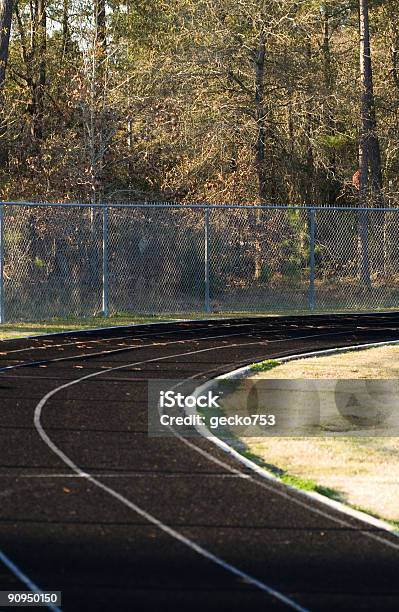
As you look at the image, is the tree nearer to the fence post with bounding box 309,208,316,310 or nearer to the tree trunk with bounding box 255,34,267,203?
the tree trunk with bounding box 255,34,267,203

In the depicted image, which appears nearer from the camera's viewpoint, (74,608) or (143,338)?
(74,608)

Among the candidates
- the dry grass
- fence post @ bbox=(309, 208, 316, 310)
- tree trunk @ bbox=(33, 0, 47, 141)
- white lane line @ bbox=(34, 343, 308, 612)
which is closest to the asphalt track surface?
white lane line @ bbox=(34, 343, 308, 612)

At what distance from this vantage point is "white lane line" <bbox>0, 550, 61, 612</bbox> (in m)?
6.57

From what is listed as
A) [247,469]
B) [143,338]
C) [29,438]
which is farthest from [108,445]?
[143,338]

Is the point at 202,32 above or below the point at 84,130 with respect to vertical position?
above

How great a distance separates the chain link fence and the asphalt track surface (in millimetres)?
12733

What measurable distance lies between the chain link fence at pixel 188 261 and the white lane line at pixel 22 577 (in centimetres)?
1815

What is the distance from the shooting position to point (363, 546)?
26.0 feet

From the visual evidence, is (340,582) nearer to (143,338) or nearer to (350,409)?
(350,409)

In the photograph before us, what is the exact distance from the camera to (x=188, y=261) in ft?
96.5

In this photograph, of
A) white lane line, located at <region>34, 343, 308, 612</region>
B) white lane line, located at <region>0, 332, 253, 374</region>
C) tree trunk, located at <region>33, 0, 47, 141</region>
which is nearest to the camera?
white lane line, located at <region>34, 343, 308, 612</region>

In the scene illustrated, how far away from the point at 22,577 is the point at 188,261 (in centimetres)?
2251

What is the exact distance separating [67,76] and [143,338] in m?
19.4

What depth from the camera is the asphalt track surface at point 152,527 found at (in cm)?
691
